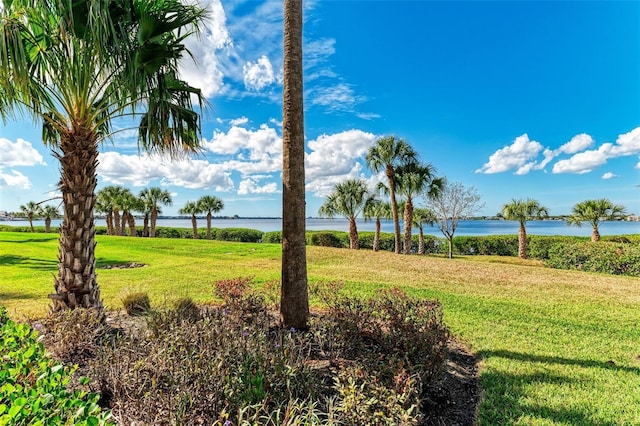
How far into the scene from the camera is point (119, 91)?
4977mm

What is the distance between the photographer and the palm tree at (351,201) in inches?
971

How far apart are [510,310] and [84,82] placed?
9.02 meters

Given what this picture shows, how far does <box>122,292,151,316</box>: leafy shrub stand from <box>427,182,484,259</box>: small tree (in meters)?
20.3

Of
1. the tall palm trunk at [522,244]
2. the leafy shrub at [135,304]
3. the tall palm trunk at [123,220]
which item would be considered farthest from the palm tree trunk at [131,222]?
the tall palm trunk at [522,244]

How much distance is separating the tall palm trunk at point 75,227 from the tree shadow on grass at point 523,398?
539 centimetres

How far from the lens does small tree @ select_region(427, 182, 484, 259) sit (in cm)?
2231

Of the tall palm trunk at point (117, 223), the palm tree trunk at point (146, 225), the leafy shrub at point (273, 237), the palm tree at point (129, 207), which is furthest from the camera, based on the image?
the palm tree trunk at point (146, 225)

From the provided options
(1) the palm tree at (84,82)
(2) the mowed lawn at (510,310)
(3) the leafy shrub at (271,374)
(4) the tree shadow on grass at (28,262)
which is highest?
(1) the palm tree at (84,82)

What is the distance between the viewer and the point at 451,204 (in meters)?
22.5

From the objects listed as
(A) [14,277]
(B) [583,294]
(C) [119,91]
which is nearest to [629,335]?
(B) [583,294]

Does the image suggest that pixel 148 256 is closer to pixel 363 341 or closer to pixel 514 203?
pixel 363 341

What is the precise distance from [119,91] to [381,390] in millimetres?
5641

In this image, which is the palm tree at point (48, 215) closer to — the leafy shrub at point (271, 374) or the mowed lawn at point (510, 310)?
the mowed lawn at point (510, 310)

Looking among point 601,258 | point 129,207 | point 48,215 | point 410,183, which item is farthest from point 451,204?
point 48,215
